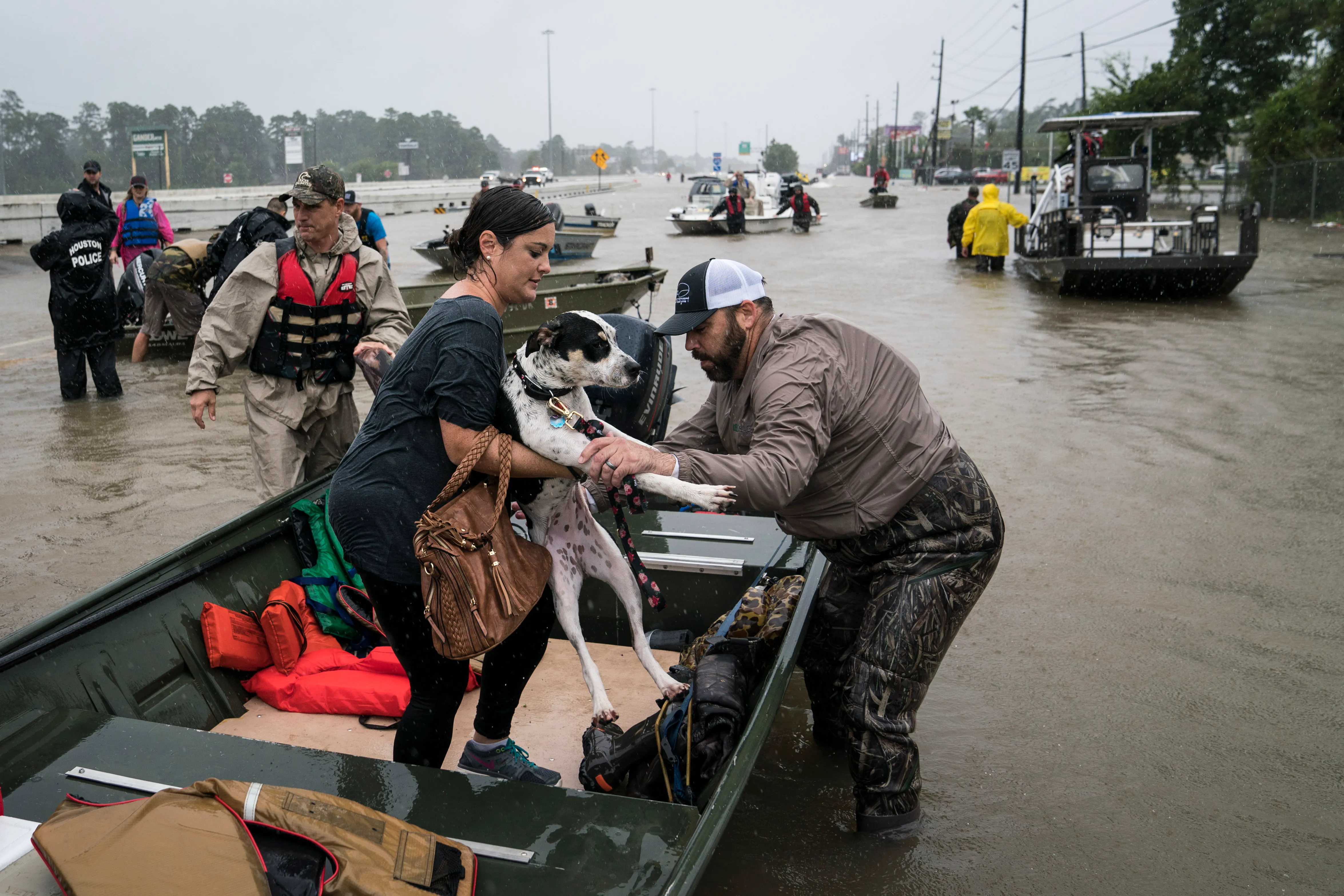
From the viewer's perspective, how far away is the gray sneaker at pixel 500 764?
2.93 meters

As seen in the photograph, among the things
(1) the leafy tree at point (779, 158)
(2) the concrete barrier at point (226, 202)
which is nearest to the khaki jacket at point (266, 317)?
(2) the concrete barrier at point (226, 202)

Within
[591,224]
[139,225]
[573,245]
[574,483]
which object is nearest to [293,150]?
[591,224]

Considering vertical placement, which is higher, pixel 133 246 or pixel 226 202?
pixel 226 202

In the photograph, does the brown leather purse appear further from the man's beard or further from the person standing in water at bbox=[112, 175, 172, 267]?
the person standing in water at bbox=[112, 175, 172, 267]

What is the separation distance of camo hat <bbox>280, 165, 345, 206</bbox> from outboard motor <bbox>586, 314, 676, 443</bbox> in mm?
1239

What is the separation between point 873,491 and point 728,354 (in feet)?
2.02

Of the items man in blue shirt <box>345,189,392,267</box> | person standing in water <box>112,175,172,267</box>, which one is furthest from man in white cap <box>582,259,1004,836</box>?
person standing in water <box>112,175,172,267</box>

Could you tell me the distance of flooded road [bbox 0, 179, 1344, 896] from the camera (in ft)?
11.2

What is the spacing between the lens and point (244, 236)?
→ 21.6 feet

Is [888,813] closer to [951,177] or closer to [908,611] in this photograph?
[908,611]

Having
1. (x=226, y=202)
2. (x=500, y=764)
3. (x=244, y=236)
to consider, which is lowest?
(x=500, y=764)

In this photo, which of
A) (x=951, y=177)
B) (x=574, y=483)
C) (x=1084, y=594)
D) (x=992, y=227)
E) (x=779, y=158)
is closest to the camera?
(x=574, y=483)

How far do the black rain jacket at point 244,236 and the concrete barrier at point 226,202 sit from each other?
34.8 ft

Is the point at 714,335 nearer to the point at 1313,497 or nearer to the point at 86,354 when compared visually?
the point at 1313,497
